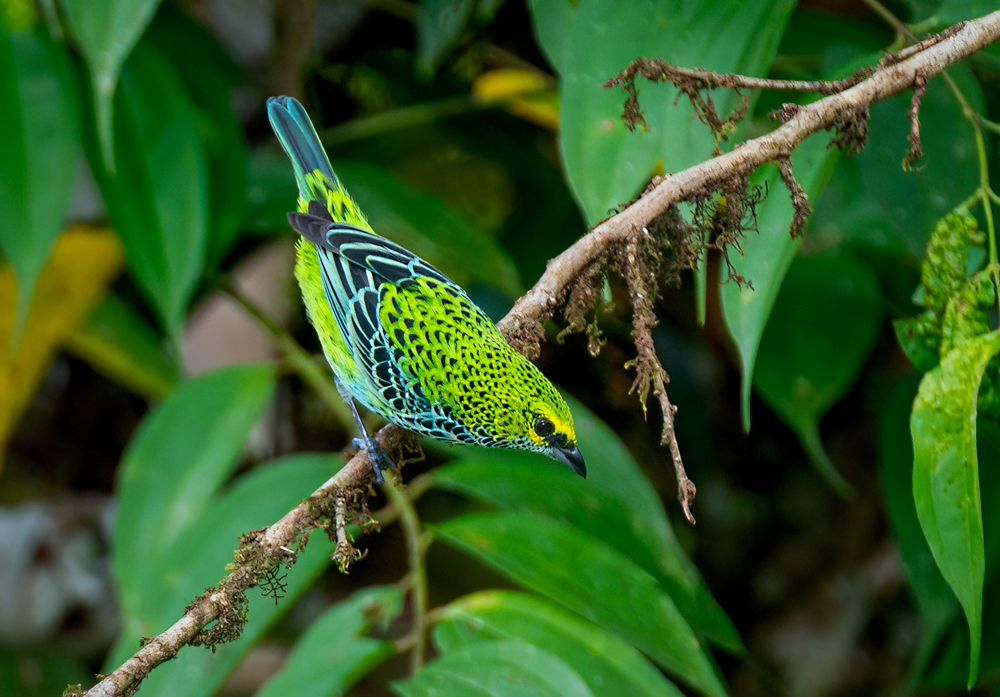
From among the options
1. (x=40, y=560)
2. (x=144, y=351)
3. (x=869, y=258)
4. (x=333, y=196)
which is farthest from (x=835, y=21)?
(x=40, y=560)

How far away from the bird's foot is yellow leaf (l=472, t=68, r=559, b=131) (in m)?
1.76

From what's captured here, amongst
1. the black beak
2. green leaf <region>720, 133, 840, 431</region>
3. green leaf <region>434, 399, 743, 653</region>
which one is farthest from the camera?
green leaf <region>434, 399, 743, 653</region>

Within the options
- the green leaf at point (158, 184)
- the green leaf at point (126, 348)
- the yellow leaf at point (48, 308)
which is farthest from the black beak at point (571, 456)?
the yellow leaf at point (48, 308)

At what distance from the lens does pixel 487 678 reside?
1292mm

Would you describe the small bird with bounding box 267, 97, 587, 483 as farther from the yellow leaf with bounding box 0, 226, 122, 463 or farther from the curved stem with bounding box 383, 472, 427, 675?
the yellow leaf with bounding box 0, 226, 122, 463

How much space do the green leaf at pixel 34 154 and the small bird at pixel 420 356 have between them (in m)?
0.76

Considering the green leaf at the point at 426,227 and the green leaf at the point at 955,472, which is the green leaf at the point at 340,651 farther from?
the green leaf at the point at 426,227

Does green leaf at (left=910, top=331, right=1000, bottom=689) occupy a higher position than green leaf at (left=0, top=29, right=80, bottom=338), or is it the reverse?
green leaf at (left=0, top=29, right=80, bottom=338)

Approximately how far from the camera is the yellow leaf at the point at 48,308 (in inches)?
118

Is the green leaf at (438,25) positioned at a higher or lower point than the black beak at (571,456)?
higher

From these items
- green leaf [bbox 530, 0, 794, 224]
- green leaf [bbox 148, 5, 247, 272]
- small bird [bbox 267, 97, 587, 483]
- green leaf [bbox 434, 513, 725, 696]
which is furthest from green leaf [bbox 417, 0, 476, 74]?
green leaf [bbox 434, 513, 725, 696]

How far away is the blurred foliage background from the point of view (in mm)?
Answer: 1558

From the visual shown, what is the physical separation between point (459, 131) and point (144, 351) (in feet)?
4.91

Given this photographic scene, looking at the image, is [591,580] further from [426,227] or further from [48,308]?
[48,308]
